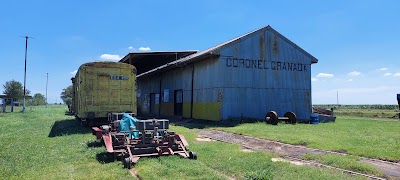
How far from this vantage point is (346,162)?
23.9 feet

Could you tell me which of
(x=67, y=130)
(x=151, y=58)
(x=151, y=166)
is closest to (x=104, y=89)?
(x=67, y=130)

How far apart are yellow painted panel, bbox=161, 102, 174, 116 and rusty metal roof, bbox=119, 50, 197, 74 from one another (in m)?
4.67

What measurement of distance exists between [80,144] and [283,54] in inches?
622

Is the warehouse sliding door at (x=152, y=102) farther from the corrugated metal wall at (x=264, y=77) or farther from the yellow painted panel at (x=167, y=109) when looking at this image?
the corrugated metal wall at (x=264, y=77)

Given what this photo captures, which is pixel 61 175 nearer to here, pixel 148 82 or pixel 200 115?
pixel 200 115

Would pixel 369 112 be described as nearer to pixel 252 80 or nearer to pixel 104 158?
pixel 252 80

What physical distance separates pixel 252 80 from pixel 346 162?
13.1 metres

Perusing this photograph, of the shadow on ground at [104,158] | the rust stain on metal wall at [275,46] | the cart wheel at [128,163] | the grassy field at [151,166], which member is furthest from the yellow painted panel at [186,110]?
the cart wheel at [128,163]

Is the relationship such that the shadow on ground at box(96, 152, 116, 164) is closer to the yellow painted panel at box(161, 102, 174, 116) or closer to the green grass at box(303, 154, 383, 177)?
the green grass at box(303, 154, 383, 177)

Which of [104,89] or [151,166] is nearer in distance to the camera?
[151,166]

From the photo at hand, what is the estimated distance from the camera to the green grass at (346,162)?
6.66m

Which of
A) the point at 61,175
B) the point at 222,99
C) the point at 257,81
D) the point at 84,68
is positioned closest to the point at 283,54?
the point at 257,81

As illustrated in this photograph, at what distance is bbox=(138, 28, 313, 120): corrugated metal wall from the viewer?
63.4 feet

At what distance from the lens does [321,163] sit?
25.0 feet
